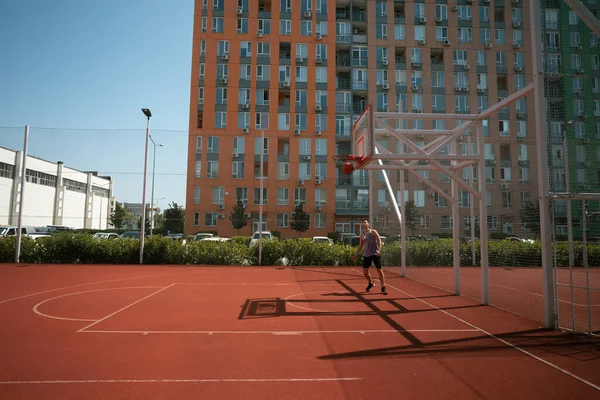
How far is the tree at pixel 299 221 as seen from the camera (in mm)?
34625

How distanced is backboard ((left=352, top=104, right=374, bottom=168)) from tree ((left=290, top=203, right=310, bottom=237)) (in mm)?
23995

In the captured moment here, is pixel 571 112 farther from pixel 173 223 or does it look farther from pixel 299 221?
pixel 173 223

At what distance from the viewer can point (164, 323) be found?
6551 millimetres

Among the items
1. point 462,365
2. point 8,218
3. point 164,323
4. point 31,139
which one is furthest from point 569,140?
point 8,218

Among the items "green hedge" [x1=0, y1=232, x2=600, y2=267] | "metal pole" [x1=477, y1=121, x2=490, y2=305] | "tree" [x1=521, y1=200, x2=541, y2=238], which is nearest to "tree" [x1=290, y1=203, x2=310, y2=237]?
"green hedge" [x1=0, y1=232, x2=600, y2=267]

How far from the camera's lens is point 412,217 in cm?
1464

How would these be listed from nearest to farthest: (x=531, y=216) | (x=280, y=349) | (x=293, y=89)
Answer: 1. (x=280, y=349)
2. (x=531, y=216)
3. (x=293, y=89)

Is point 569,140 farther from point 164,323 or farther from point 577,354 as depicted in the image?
point 164,323

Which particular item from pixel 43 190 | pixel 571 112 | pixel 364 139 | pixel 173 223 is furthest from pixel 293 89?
pixel 571 112

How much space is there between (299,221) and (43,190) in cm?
2023

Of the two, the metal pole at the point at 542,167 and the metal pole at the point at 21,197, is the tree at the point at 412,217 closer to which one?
the metal pole at the point at 542,167

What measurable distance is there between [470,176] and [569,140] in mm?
4088

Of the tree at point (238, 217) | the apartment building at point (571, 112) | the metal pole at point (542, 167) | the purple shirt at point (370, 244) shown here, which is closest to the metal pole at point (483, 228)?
the apartment building at point (571, 112)

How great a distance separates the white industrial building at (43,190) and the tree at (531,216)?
2072 cm
